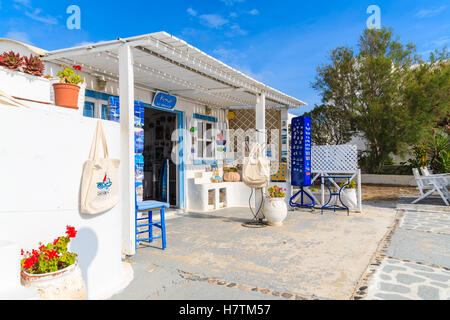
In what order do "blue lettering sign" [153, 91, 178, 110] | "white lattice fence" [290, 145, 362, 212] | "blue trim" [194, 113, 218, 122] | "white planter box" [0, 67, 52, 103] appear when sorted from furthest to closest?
1. "blue trim" [194, 113, 218, 122]
2. "white lattice fence" [290, 145, 362, 212]
3. "blue lettering sign" [153, 91, 178, 110]
4. "white planter box" [0, 67, 52, 103]

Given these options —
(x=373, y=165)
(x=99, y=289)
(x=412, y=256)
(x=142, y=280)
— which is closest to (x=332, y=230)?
(x=412, y=256)

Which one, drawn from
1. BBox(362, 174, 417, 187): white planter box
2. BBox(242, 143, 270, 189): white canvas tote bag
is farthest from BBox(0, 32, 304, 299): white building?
BBox(362, 174, 417, 187): white planter box

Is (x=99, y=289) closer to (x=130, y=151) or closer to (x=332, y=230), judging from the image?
(x=130, y=151)

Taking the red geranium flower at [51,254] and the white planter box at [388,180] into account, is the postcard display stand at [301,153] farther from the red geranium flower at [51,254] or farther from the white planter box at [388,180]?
the white planter box at [388,180]

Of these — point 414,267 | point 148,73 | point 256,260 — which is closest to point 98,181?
point 256,260

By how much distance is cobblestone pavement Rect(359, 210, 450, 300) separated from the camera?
2695mm

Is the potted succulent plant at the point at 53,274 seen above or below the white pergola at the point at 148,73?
below

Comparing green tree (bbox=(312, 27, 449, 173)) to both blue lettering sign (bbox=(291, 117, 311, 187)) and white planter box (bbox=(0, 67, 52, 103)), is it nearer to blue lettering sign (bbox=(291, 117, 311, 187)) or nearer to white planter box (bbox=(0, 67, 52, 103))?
blue lettering sign (bbox=(291, 117, 311, 187))

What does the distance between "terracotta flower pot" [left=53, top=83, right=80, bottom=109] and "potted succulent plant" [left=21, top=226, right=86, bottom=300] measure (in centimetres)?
149

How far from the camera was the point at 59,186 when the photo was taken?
2430 millimetres

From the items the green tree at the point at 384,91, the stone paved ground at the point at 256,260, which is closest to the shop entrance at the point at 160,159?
the stone paved ground at the point at 256,260

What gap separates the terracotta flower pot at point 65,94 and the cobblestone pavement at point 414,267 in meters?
3.20

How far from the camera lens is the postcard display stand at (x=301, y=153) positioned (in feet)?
22.8

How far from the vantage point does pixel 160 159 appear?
828cm
